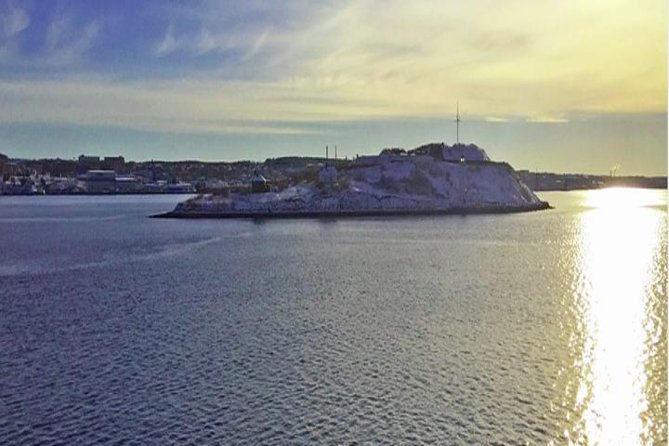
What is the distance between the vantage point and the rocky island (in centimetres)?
5588

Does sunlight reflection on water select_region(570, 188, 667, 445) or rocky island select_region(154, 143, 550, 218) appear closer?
sunlight reflection on water select_region(570, 188, 667, 445)

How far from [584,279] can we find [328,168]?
4189cm

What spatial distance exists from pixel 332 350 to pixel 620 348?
18.1ft

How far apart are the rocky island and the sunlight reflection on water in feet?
102

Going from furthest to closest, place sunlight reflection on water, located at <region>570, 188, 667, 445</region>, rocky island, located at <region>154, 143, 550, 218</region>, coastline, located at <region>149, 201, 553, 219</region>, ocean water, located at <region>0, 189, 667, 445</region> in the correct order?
rocky island, located at <region>154, 143, 550, 218</region>
coastline, located at <region>149, 201, 553, 219</region>
sunlight reflection on water, located at <region>570, 188, 667, 445</region>
ocean water, located at <region>0, 189, 667, 445</region>

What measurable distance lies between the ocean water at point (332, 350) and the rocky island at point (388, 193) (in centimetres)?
2919

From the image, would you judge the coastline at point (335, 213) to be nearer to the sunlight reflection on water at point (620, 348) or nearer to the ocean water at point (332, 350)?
the ocean water at point (332, 350)

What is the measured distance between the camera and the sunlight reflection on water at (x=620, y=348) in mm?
8953

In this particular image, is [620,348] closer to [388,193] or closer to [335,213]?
[335,213]

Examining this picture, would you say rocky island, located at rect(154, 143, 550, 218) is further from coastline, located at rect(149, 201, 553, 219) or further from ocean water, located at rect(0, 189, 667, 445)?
ocean water, located at rect(0, 189, 667, 445)

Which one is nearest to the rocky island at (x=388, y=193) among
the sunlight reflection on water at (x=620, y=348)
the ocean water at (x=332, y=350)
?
the ocean water at (x=332, y=350)

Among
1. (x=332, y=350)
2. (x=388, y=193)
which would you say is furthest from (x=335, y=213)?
(x=332, y=350)

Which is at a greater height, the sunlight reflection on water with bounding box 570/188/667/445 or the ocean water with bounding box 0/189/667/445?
the ocean water with bounding box 0/189/667/445

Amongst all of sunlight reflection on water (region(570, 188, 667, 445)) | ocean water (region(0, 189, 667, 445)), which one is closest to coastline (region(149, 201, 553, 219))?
ocean water (region(0, 189, 667, 445))
